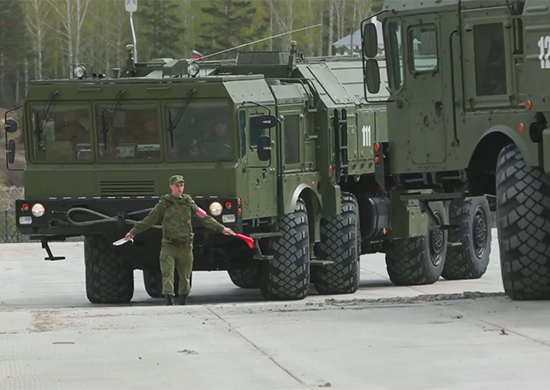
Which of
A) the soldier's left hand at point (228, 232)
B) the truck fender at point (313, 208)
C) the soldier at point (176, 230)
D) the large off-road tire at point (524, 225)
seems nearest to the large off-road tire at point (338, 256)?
the truck fender at point (313, 208)

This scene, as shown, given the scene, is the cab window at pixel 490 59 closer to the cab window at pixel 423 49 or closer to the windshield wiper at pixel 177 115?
the cab window at pixel 423 49

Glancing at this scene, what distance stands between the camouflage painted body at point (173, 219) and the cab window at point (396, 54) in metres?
2.80

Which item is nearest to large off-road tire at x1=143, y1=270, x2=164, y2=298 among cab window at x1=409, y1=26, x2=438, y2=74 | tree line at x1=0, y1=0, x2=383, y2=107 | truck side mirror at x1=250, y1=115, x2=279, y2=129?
truck side mirror at x1=250, y1=115, x2=279, y2=129

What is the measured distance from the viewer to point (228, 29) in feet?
282

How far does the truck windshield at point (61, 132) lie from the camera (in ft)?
63.2

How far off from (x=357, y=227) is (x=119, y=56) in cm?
5975

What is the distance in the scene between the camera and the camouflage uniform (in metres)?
17.9

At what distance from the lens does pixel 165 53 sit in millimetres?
84688

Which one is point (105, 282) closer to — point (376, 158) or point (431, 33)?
point (376, 158)

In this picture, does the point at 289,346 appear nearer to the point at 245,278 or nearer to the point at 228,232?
the point at 228,232

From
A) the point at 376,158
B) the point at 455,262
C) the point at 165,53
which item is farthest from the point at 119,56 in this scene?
the point at 376,158

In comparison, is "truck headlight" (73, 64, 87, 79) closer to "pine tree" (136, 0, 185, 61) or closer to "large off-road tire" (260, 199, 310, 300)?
"large off-road tire" (260, 199, 310, 300)

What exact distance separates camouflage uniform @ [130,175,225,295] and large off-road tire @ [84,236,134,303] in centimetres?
186

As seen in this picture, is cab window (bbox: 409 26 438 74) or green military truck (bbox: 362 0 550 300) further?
cab window (bbox: 409 26 438 74)
